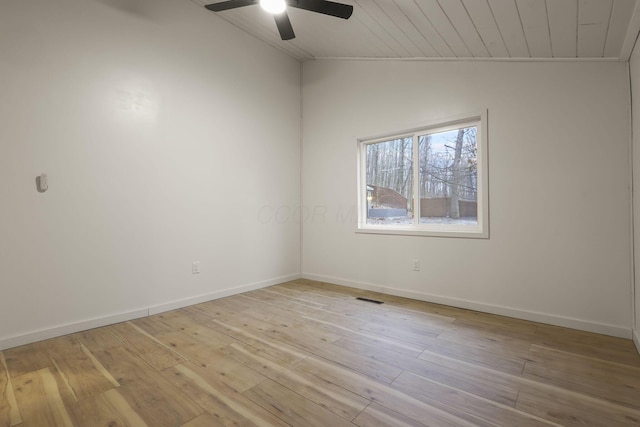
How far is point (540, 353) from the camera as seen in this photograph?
210cm

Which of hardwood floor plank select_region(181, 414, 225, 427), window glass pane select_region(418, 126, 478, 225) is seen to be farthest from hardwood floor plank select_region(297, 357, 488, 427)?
window glass pane select_region(418, 126, 478, 225)

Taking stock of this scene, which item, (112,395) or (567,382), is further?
(567,382)

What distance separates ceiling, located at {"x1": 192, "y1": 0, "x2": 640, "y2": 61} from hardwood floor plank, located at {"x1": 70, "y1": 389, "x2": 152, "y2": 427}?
3.13m

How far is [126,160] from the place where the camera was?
9.04ft

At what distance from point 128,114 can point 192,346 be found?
2.08m

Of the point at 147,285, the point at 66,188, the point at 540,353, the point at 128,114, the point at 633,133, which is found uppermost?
the point at 128,114

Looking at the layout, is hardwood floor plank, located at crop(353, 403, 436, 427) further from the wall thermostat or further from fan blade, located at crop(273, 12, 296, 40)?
fan blade, located at crop(273, 12, 296, 40)

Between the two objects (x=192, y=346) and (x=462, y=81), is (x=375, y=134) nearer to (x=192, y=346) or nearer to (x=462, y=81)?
(x=462, y=81)

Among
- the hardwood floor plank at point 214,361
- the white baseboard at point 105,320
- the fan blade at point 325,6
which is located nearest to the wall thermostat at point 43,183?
the white baseboard at point 105,320

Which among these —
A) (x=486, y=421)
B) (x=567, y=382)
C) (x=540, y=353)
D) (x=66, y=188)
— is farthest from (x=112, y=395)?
(x=540, y=353)

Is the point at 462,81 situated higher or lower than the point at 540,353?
higher

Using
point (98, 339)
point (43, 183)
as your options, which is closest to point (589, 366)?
point (98, 339)

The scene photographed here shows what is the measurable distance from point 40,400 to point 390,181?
350 centimetres

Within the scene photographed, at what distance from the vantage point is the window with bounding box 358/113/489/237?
312cm
